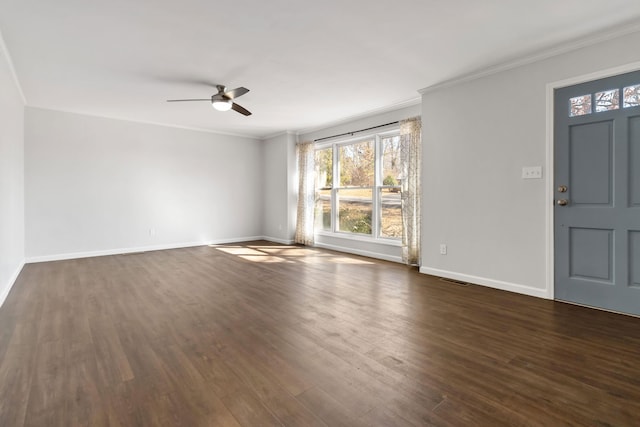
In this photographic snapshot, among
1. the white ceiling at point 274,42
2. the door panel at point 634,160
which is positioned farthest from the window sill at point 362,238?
the door panel at point 634,160

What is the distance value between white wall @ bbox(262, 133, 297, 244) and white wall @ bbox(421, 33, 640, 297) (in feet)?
11.5

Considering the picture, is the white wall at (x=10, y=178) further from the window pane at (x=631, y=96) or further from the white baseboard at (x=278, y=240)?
the window pane at (x=631, y=96)

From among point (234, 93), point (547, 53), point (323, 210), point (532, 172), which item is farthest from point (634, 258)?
point (323, 210)

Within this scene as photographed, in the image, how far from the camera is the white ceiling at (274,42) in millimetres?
2465

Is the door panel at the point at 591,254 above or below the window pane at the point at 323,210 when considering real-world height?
below

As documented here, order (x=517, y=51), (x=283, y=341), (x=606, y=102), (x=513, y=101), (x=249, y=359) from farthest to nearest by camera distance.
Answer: (x=513, y=101)
(x=517, y=51)
(x=606, y=102)
(x=283, y=341)
(x=249, y=359)

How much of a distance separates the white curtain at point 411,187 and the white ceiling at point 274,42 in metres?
0.53

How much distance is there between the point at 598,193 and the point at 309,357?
3.10 metres

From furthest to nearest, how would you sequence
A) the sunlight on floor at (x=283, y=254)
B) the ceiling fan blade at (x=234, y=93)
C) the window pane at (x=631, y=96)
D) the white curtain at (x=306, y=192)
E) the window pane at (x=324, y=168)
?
the white curtain at (x=306, y=192) < the window pane at (x=324, y=168) < the sunlight on floor at (x=283, y=254) < the ceiling fan blade at (x=234, y=93) < the window pane at (x=631, y=96)

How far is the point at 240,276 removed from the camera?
425 cm

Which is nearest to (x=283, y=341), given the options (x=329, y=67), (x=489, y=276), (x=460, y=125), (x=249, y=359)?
(x=249, y=359)

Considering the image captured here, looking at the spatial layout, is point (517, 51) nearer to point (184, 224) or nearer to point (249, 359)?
point (249, 359)

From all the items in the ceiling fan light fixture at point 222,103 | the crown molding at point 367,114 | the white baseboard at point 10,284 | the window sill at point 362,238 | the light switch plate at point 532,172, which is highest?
the crown molding at point 367,114

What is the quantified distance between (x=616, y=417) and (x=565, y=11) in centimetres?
286
